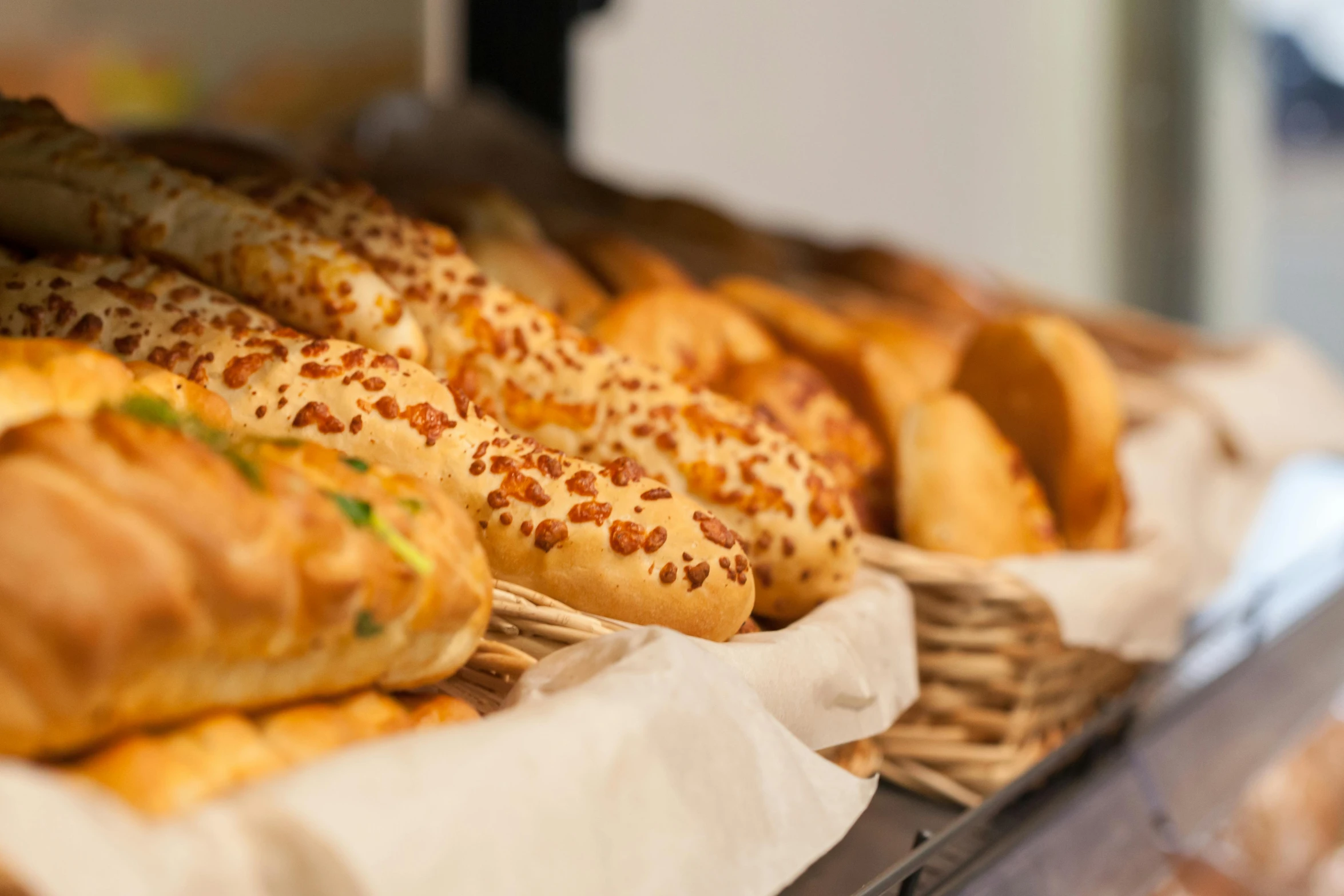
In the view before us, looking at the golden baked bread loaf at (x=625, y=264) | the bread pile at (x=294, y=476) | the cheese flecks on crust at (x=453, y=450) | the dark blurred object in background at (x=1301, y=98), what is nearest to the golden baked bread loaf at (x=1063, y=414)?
the golden baked bread loaf at (x=625, y=264)

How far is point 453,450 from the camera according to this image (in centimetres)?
70

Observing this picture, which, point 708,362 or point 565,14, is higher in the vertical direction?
point 565,14

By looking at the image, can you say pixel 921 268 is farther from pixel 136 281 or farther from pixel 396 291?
pixel 136 281

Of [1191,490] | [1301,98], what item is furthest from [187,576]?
[1301,98]

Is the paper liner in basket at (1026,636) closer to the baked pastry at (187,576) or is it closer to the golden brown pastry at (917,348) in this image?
the golden brown pastry at (917,348)

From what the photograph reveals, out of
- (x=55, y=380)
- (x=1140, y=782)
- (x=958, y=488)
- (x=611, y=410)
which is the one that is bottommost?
(x=1140, y=782)

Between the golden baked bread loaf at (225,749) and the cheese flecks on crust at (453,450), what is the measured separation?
0.18 metres

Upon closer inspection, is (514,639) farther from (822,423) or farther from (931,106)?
(931,106)

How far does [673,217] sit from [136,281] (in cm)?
115

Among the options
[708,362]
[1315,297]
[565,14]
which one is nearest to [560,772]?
[708,362]

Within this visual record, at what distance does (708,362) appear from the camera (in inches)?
46.7

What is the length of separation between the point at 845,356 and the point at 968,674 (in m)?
0.42

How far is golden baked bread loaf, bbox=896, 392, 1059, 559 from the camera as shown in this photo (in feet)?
3.62

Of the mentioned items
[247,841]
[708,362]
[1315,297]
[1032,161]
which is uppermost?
[247,841]
